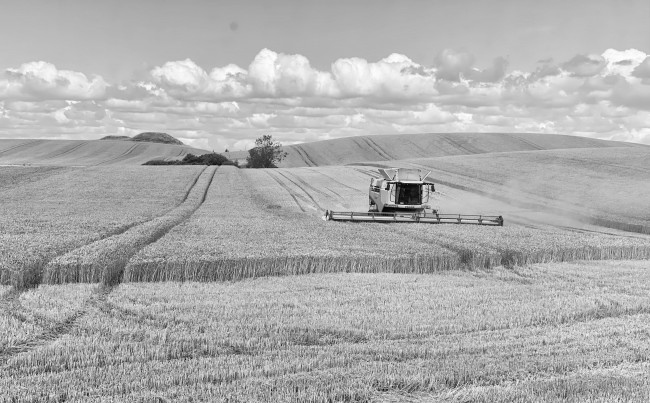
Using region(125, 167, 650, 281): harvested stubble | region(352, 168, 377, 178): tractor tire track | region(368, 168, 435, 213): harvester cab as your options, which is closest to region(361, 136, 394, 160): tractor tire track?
region(352, 168, 377, 178): tractor tire track

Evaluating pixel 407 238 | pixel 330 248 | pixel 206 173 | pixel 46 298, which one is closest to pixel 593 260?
pixel 407 238

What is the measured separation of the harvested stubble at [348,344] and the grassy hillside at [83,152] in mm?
88226

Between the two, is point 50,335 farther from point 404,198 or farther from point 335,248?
point 404,198

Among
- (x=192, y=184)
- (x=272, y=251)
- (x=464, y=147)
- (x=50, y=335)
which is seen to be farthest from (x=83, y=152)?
(x=50, y=335)

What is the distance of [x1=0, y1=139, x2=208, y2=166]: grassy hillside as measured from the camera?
322 ft

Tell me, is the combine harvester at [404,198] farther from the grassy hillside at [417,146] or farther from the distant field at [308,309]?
the grassy hillside at [417,146]

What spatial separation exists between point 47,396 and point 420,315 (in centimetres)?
691

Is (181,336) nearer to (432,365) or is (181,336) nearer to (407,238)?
(432,365)

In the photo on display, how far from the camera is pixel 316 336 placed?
1015 cm

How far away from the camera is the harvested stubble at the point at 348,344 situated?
7.57m

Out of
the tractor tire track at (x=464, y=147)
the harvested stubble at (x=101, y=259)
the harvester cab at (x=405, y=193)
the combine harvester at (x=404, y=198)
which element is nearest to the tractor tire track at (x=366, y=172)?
the combine harvester at (x=404, y=198)

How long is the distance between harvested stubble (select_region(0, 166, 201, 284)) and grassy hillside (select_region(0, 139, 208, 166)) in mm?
44877

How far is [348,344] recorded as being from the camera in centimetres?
976

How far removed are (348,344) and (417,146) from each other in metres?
96.8
